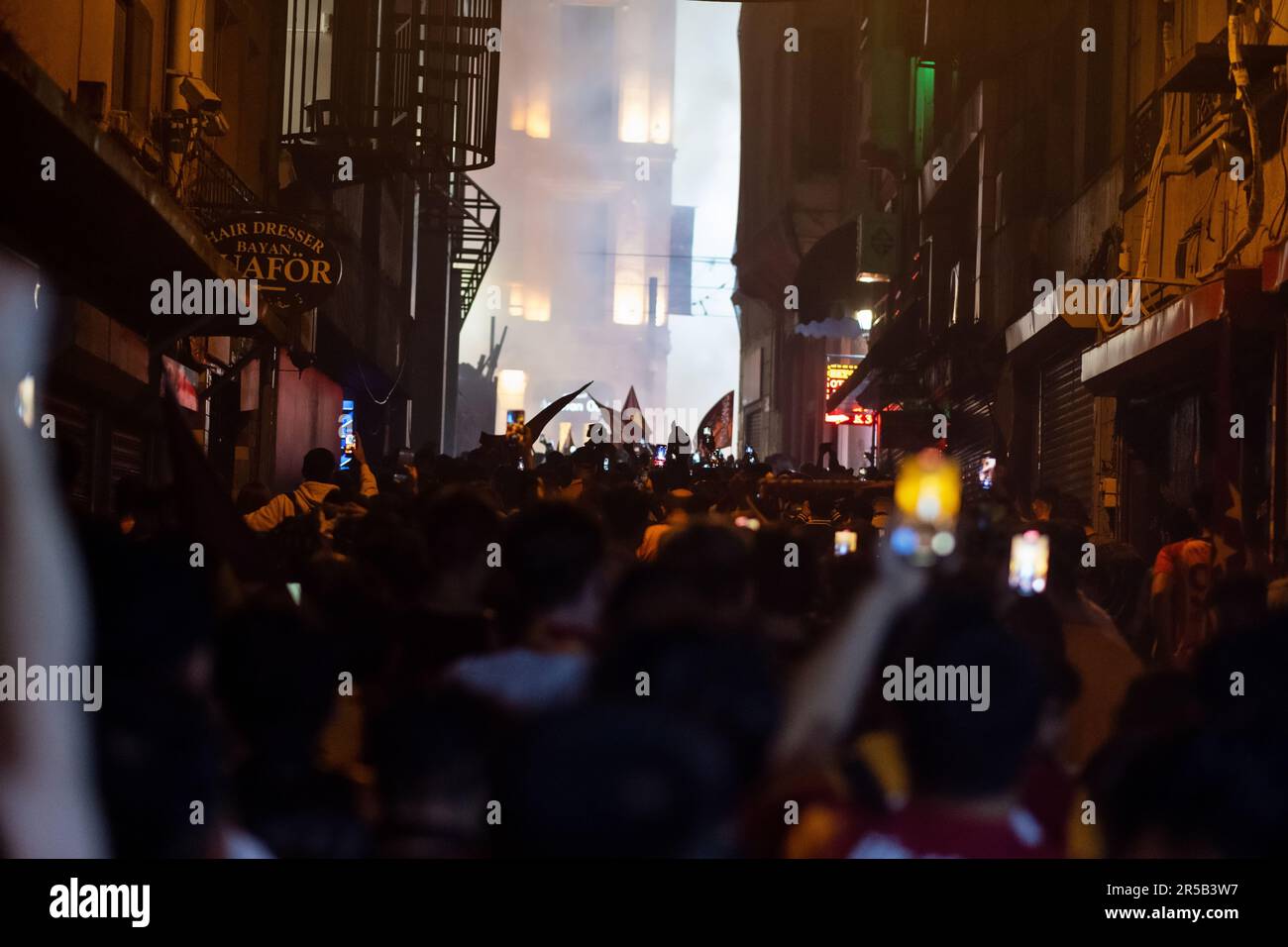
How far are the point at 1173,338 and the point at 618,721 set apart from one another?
36.3 feet

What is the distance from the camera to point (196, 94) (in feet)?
50.8

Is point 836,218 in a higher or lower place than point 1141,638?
higher

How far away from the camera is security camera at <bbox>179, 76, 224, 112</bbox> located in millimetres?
15361

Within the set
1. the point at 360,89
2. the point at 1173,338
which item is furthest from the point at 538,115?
the point at 1173,338

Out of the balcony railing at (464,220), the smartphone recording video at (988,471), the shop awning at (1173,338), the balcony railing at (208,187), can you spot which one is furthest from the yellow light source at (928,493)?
the balcony railing at (464,220)

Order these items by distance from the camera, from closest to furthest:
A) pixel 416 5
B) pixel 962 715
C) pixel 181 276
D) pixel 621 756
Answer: pixel 621 756 → pixel 962 715 → pixel 181 276 → pixel 416 5

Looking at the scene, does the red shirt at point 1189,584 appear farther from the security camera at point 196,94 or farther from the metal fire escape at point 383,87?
the metal fire escape at point 383,87

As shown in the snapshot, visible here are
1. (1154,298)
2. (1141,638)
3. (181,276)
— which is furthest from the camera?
(1154,298)

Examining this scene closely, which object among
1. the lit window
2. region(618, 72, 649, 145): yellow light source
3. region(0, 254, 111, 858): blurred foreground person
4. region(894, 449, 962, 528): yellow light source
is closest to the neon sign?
region(0, 254, 111, 858): blurred foreground person

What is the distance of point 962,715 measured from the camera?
3.17 metres

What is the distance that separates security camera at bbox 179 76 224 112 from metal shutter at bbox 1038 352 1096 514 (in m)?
10.4
